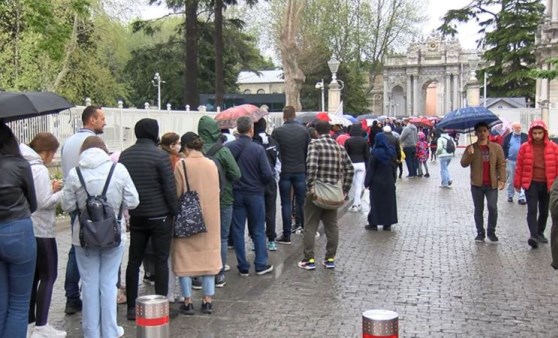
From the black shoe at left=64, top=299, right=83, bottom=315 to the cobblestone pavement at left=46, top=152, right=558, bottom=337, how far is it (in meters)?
0.09

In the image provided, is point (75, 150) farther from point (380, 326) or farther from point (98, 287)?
point (380, 326)

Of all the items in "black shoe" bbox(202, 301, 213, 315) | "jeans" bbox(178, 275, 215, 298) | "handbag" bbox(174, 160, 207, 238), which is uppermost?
"handbag" bbox(174, 160, 207, 238)

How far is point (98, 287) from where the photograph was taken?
6027 mm

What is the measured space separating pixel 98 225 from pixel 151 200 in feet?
2.92

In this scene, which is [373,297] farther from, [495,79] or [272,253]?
[495,79]

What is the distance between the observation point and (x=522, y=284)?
8445mm

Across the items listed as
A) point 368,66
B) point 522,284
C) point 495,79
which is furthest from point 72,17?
point 368,66

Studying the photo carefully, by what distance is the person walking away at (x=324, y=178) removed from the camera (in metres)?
9.05

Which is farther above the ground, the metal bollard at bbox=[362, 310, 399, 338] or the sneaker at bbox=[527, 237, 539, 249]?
the metal bollard at bbox=[362, 310, 399, 338]

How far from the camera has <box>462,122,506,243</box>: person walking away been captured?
11227mm

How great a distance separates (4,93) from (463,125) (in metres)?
8.80

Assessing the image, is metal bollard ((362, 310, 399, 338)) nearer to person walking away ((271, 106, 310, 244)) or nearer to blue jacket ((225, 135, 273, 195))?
blue jacket ((225, 135, 273, 195))

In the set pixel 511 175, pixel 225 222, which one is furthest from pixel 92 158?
pixel 511 175

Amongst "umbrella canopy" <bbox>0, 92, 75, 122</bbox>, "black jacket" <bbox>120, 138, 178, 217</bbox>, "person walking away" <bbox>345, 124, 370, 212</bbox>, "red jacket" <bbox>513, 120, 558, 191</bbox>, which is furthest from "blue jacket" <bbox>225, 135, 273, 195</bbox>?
"person walking away" <bbox>345, 124, 370, 212</bbox>
